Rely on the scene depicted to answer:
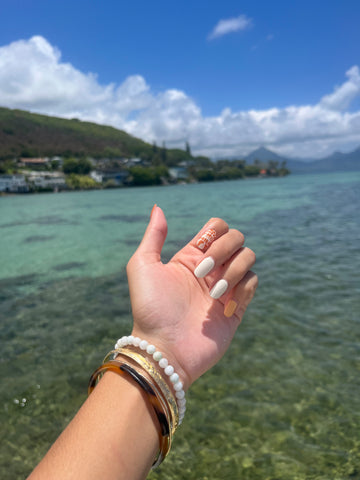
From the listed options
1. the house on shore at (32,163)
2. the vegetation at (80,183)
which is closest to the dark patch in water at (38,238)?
the vegetation at (80,183)

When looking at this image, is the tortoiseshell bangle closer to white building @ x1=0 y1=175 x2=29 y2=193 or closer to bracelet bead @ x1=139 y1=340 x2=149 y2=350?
bracelet bead @ x1=139 y1=340 x2=149 y2=350

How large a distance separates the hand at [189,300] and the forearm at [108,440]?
440 mm

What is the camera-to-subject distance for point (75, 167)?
124 metres

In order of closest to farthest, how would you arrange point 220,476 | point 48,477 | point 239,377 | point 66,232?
point 48,477 → point 220,476 → point 239,377 → point 66,232

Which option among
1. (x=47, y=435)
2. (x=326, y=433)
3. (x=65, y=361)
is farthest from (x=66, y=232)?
(x=326, y=433)

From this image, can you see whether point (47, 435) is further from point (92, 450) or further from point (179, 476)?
point (92, 450)

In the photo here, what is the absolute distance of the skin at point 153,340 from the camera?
1274mm

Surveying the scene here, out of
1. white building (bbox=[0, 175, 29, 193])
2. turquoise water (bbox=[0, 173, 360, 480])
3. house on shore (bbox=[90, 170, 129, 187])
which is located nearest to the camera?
turquoise water (bbox=[0, 173, 360, 480])

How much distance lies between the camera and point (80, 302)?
25.8 feet

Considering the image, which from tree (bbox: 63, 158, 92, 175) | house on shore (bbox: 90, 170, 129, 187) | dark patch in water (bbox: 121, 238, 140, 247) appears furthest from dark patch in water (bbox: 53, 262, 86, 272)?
tree (bbox: 63, 158, 92, 175)

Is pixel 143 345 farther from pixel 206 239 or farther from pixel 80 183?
pixel 80 183

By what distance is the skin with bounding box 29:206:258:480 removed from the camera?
127 centimetres

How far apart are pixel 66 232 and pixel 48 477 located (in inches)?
852

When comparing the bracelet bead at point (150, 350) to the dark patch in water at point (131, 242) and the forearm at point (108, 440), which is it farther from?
the dark patch in water at point (131, 242)
